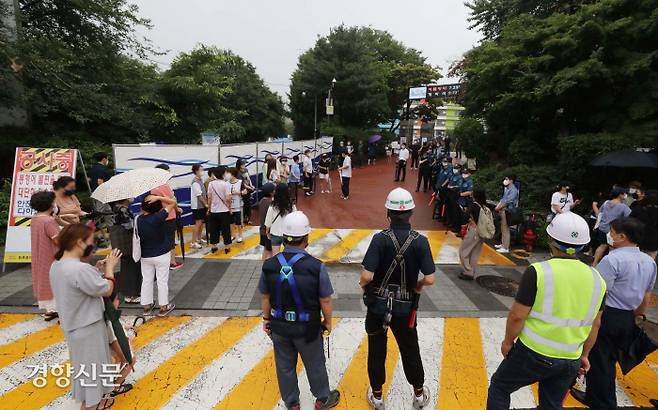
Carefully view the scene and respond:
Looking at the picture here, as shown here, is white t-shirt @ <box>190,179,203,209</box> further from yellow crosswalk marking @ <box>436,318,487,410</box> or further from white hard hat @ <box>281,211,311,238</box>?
yellow crosswalk marking @ <box>436,318,487,410</box>

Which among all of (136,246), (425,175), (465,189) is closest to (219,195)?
(136,246)

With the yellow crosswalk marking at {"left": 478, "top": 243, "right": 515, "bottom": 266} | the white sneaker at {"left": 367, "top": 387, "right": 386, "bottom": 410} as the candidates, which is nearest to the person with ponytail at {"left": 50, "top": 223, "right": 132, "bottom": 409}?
the white sneaker at {"left": 367, "top": 387, "right": 386, "bottom": 410}

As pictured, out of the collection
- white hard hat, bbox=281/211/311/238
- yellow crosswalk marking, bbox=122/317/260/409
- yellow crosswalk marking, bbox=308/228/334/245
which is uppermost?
white hard hat, bbox=281/211/311/238

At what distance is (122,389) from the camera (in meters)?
3.73

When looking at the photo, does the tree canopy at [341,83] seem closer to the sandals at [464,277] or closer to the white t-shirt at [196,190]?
the white t-shirt at [196,190]

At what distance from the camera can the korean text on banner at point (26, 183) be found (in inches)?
256

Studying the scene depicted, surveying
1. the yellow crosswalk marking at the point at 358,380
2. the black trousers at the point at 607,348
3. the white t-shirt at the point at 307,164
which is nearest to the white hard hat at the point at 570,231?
the black trousers at the point at 607,348

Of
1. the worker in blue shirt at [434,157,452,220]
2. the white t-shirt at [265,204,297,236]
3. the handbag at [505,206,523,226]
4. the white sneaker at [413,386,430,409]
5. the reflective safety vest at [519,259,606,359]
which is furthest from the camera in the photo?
the worker in blue shirt at [434,157,452,220]

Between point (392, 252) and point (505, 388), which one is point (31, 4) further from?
point (505, 388)

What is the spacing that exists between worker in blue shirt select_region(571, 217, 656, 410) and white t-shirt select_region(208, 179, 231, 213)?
6.25m

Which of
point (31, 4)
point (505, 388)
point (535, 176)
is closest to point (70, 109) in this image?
point (31, 4)

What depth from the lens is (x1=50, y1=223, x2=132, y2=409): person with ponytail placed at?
2.91m

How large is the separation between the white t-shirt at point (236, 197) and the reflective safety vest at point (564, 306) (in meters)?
6.65

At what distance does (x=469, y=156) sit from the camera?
16.5 meters
